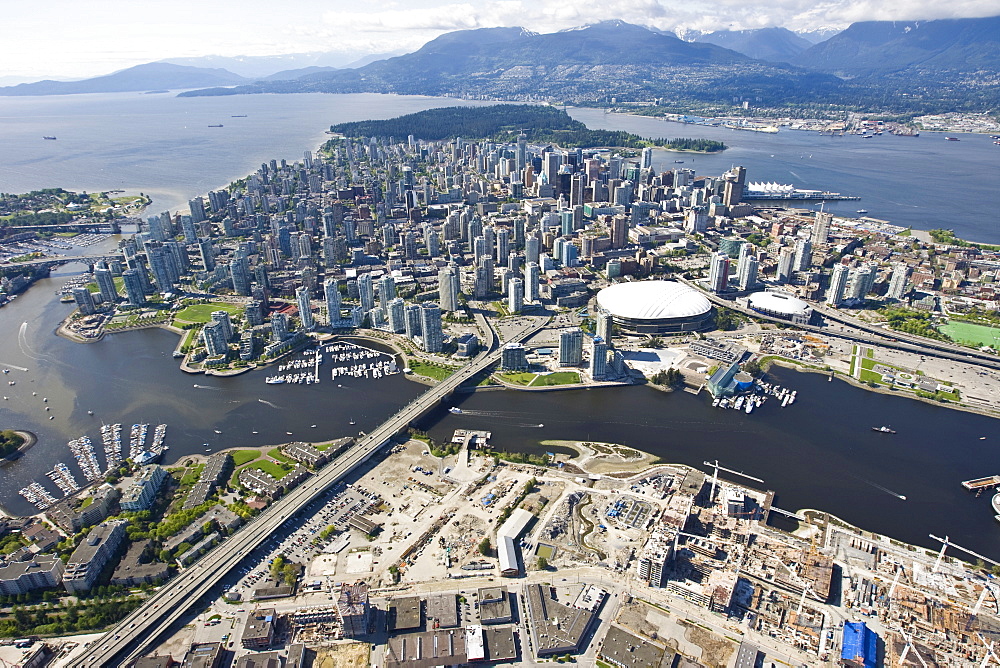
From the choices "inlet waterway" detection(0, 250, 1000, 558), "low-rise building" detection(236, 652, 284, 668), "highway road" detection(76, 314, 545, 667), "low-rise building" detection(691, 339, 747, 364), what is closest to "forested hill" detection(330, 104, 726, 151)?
"low-rise building" detection(691, 339, 747, 364)

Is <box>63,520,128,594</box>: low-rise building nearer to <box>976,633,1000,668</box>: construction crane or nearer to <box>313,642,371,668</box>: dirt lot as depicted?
<box>313,642,371,668</box>: dirt lot

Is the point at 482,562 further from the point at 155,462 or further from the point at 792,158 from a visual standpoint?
the point at 792,158

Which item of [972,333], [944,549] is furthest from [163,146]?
[944,549]

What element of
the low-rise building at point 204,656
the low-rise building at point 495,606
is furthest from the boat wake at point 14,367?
the low-rise building at point 495,606

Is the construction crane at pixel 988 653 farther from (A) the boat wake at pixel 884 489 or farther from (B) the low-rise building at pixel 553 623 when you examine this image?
(B) the low-rise building at pixel 553 623

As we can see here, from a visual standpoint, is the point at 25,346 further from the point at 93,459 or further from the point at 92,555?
the point at 92,555

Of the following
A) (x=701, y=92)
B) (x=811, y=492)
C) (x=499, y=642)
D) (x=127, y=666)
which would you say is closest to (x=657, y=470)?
(x=811, y=492)

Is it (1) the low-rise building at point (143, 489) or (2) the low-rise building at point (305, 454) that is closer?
(1) the low-rise building at point (143, 489)
